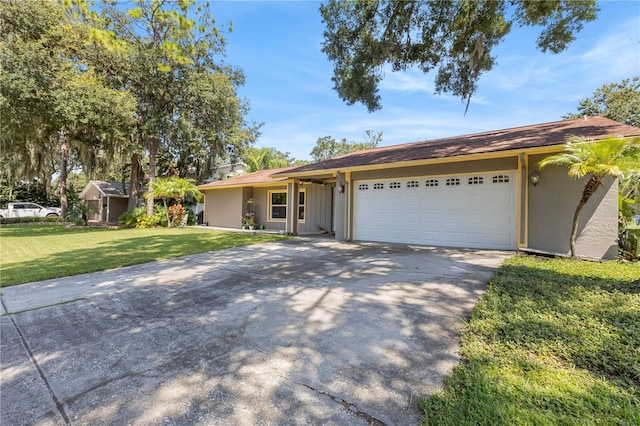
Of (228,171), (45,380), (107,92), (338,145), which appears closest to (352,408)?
(45,380)

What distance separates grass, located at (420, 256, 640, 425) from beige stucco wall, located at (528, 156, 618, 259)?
10.2 ft

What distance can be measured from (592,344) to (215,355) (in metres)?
3.34

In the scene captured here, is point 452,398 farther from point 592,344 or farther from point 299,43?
point 299,43

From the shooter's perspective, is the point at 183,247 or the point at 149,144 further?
the point at 149,144

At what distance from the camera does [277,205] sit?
15.5 m

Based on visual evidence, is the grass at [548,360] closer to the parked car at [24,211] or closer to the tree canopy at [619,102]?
the tree canopy at [619,102]

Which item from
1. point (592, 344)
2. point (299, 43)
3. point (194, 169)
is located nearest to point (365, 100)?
point (299, 43)

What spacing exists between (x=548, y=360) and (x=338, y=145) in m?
35.7

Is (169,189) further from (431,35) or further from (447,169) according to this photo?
(431,35)

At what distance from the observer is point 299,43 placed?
33.0 feet

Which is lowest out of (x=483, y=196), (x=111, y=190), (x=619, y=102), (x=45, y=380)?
(x=45, y=380)

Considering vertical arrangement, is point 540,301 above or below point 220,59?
below

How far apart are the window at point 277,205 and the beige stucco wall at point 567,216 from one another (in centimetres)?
1044

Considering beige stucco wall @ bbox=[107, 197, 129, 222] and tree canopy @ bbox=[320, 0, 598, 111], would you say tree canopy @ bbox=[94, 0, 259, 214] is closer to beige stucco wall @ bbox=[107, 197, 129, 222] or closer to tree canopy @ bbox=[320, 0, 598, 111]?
beige stucco wall @ bbox=[107, 197, 129, 222]
